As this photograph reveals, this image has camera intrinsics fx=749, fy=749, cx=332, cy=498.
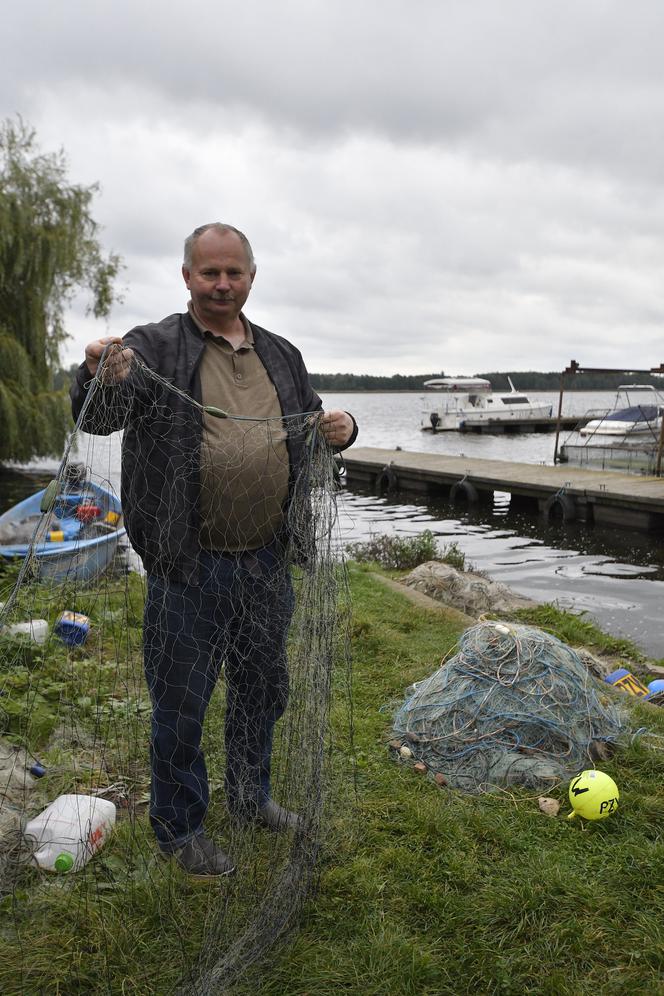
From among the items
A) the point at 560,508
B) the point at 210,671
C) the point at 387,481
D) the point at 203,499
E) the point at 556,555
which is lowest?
the point at 556,555

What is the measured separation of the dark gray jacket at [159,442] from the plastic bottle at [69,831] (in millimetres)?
1036

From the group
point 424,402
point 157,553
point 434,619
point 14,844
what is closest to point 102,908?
point 14,844

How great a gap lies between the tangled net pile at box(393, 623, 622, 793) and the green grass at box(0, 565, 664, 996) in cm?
20

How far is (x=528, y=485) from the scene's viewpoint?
18.5 metres

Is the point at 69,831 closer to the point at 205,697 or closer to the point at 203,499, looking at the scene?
the point at 205,697

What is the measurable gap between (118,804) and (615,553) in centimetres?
1275

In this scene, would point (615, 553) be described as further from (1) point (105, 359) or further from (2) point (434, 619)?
(1) point (105, 359)

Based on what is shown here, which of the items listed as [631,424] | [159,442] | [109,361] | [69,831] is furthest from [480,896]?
[631,424]

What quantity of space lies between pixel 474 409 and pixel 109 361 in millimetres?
48418

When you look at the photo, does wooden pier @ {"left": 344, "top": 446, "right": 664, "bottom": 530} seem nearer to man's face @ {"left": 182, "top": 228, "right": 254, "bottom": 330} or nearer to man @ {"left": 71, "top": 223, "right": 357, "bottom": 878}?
man @ {"left": 71, "top": 223, "right": 357, "bottom": 878}

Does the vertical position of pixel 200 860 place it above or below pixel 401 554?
above

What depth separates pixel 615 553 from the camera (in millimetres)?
14312

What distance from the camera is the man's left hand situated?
2.75 m

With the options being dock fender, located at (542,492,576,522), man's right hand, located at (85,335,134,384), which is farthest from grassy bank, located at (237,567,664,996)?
dock fender, located at (542,492,576,522)
